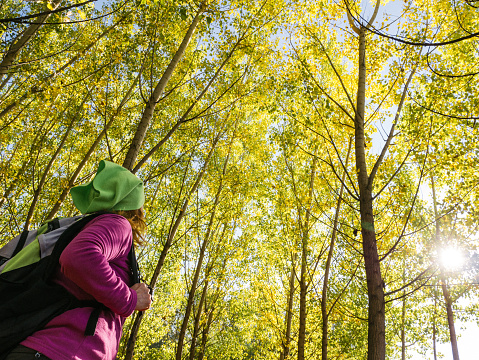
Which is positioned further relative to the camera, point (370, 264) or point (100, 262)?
point (370, 264)

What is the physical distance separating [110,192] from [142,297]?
0.50 meters

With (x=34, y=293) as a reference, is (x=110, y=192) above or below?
above

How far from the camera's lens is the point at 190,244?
33.0 ft

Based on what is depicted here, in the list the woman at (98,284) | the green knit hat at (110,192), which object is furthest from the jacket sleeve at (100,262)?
the green knit hat at (110,192)

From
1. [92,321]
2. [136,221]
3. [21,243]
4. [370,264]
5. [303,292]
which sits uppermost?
[303,292]

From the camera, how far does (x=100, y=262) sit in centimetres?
101

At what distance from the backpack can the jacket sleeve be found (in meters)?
0.07

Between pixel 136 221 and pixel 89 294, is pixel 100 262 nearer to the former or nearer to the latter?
pixel 89 294

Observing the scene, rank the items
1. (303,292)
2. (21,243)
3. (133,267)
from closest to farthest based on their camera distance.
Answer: (21,243)
(133,267)
(303,292)

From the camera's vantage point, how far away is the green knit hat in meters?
1.26

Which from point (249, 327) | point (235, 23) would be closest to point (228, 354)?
point (249, 327)

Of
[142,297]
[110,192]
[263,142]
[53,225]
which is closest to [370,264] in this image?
[142,297]

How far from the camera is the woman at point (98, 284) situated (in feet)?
3.14

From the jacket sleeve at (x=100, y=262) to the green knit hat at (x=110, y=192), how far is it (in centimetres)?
10
